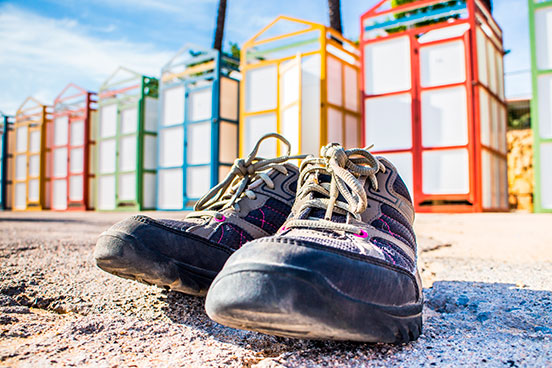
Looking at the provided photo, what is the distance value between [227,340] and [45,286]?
663mm

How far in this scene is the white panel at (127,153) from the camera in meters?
9.85

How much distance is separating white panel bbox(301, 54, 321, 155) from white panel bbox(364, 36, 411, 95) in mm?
715

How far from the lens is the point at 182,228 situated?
1023mm

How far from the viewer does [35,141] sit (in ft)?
40.4

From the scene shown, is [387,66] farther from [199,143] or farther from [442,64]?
[199,143]

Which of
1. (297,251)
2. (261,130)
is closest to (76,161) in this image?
(261,130)

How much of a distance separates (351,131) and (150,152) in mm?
4933

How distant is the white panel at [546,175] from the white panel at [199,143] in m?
5.30

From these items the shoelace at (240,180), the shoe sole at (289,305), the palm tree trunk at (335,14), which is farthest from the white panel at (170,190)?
the shoe sole at (289,305)

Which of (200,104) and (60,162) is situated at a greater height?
(200,104)

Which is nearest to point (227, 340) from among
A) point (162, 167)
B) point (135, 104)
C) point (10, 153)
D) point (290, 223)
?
point (290, 223)

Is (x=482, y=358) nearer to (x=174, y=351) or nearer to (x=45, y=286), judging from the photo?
(x=174, y=351)

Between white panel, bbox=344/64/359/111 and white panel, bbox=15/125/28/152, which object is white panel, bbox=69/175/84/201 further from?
white panel, bbox=344/64/359/111

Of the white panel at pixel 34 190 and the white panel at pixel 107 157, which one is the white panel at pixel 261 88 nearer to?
the white panel at pixel 107 157
